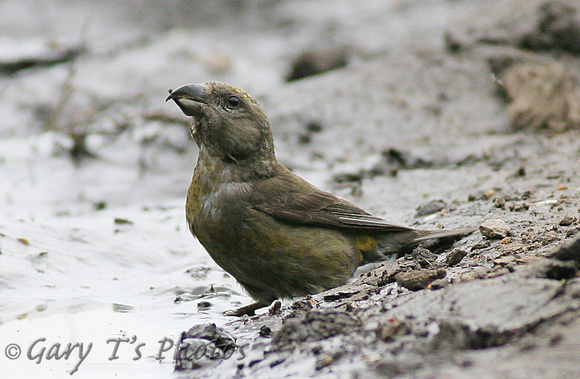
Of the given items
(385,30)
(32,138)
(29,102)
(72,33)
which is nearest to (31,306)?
(32,138)

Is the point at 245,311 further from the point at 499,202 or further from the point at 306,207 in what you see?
the point at 499,202

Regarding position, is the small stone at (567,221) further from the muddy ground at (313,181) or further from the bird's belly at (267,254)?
the bird's belly at (267,254)

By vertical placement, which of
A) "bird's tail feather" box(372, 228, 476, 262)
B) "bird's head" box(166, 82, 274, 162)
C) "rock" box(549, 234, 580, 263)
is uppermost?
"bird's head" box(166, 82, 274, 162)

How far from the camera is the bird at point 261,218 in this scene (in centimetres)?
419

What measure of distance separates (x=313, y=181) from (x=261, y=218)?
8.82 ft

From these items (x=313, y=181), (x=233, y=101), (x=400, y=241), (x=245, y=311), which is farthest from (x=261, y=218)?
(x=313, y=181)

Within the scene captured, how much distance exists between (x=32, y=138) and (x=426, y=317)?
6.80 meters

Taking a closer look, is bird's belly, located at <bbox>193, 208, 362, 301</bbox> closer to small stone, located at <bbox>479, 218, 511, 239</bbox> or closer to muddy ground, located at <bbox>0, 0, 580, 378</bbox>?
muddy ground, located at <bbox>0, 0, 580, 378</bbox>

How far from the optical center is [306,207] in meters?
4.54

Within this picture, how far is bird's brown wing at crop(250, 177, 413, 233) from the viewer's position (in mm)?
4367

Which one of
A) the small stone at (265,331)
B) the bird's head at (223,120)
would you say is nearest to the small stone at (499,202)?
the bird's head at (223,120)

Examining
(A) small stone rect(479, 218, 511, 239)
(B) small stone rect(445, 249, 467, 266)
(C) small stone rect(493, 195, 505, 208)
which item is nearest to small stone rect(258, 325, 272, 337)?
(B) small stone rect(445, 249, 467, 266)

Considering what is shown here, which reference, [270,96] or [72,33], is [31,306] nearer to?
[270,96]

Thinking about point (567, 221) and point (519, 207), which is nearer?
point (567, 221)
